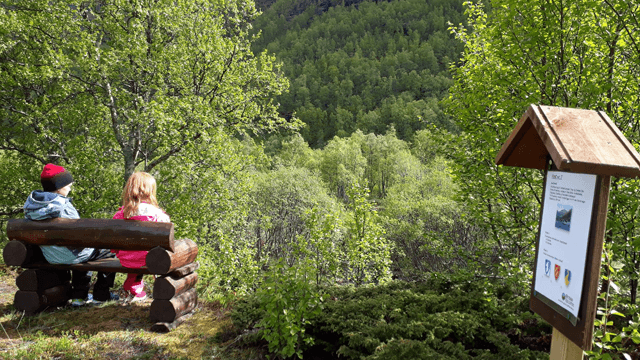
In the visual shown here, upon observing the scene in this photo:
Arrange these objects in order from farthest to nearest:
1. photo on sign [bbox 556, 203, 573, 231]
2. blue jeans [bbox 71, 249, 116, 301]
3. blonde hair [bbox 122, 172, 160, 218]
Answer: blue jeans [bbox 71, 249, 116, 301], blonde hair [bbox 122, 172, 160, 218], photo on sign [bbox 556, 203, 573, 231]

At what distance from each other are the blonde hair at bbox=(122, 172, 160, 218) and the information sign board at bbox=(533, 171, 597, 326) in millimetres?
4107

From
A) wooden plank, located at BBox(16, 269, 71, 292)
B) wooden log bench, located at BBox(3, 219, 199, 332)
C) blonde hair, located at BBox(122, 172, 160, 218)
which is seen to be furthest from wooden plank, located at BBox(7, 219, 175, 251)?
wooden plank, located at BBox(16, 269, 71, 292)

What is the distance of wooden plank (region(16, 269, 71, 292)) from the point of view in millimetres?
4391

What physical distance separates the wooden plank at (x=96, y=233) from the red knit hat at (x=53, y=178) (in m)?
0.40

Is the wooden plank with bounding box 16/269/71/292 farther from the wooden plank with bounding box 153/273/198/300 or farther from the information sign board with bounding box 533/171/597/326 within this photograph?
the information sign board with bounding box 533/171/597/326

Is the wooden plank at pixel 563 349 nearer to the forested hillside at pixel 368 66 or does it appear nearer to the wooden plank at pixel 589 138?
the wooden plank at pixel 589 138

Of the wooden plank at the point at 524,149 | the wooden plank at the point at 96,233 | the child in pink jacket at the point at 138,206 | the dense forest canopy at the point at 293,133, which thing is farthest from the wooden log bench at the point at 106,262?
the wooden plank at the point at 524,149

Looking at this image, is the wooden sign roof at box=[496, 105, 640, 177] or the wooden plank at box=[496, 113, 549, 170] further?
the wooden plank at box=[496, 113, 549, 170]

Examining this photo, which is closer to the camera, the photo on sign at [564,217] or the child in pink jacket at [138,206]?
the photo on sign at [564,217]

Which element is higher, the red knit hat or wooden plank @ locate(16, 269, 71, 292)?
the red knit hat

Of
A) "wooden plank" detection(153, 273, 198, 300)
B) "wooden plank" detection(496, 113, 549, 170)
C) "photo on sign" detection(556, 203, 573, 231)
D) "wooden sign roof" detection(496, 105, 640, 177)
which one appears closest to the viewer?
"wooden sign roof" detection(496, 105, 640, 177)

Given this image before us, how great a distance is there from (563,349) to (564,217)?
78 centimetres

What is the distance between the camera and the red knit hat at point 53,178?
4391 millimetres

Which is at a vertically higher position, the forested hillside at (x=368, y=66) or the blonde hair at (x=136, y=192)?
the forested hillside at (x=368, y=66)
